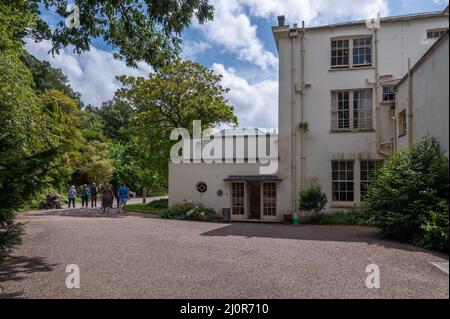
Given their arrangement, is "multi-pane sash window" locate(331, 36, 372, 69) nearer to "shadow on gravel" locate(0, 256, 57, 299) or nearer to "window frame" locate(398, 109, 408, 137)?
"window frame" locate(398, 109, 408, 137)

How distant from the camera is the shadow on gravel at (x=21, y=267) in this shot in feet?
19.7

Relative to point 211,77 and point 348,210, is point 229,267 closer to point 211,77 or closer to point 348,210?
point 348,210

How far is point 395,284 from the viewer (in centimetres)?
506

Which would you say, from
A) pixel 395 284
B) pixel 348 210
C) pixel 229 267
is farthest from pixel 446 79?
pixel 348 210

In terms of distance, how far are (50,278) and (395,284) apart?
5.78 m

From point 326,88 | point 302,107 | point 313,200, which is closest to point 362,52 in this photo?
point 326,88

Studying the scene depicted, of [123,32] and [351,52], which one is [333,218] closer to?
[351,52]

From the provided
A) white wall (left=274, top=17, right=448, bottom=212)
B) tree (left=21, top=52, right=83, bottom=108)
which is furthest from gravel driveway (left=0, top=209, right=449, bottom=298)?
tree (left=21, top=52, right=83, bottom=108)

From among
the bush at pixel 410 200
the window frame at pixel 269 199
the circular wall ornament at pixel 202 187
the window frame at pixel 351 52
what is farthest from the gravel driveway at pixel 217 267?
the window frame at pixel 351 52

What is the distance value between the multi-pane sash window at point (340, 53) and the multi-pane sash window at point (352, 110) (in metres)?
1.50

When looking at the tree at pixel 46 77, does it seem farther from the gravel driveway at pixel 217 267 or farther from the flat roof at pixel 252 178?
the gravel driveway at pixel 217 267

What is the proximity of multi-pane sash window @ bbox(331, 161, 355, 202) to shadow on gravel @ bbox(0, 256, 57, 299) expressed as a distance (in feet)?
44.3

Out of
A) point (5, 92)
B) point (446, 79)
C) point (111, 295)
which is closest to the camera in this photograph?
point (446, 79)

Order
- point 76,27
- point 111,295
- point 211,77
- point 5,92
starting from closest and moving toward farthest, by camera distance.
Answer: point 111,295 < point 76,27 < point 5,92 < point 211,77
